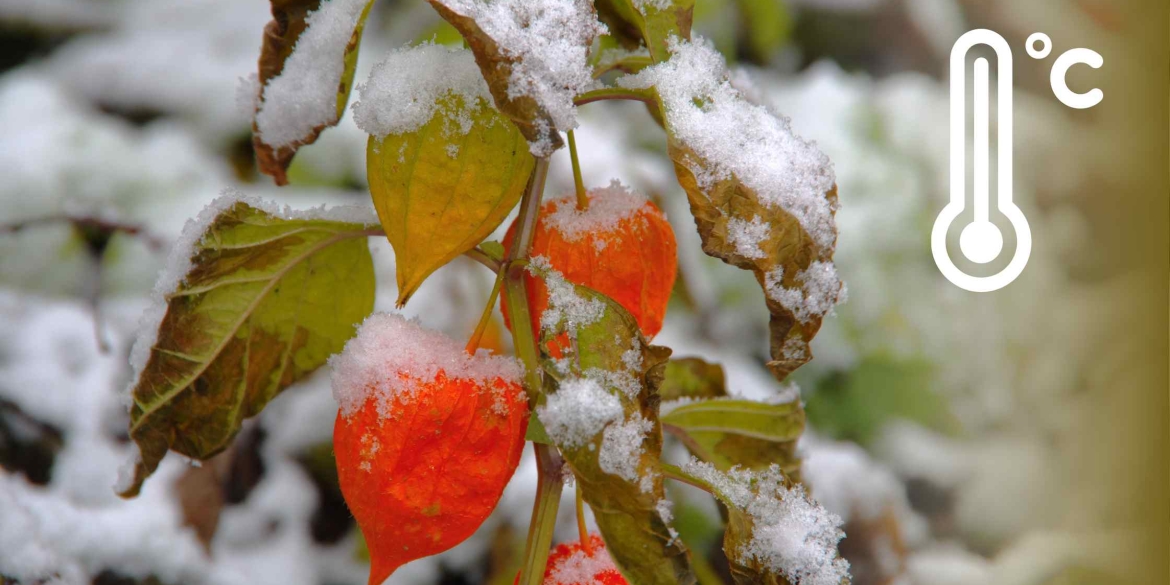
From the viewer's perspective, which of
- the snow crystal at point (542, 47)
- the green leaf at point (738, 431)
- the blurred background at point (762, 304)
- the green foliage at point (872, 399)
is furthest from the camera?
the green foliage at point (872, 399)

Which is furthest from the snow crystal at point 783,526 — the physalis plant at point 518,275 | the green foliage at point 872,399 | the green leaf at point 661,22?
the green foliage at point 872,399

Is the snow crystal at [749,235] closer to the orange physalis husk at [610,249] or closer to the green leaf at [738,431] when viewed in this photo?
the orange physalis husk at [610,249]

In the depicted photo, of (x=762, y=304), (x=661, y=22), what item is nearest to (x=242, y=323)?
(x=661, y=22)

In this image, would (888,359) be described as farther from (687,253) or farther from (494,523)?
(494,523)

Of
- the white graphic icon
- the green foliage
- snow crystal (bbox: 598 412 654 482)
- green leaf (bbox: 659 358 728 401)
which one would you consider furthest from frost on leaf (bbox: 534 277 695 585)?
the white graphic icon

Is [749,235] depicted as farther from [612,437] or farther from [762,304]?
[762,304]

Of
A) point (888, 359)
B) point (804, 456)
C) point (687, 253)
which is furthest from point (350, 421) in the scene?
point (888, 359)

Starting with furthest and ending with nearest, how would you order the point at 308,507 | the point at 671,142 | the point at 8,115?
the point at 8,115 < the point at 308,507 < the point at 671,142

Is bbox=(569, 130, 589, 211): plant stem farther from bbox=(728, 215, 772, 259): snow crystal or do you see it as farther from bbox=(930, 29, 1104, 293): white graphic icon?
bbox=(930, 29, 1104, 293): white graphic icon
